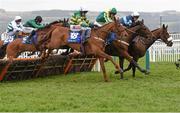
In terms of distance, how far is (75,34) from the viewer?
1542 centimetres

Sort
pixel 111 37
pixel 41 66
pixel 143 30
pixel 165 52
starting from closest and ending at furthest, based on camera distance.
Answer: pixel 111 37, pixel 143 30, pixel 41 66, pixel 165 52

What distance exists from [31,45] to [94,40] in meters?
2.16

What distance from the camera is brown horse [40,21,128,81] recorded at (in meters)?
15.3

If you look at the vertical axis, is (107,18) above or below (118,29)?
above

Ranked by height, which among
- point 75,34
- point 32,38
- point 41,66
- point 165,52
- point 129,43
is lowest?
point 165,52

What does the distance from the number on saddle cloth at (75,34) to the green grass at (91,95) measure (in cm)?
119

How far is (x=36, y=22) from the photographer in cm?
1739

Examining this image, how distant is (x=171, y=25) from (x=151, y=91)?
46072mm

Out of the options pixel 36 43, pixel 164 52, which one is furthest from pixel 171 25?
pixel 36 43

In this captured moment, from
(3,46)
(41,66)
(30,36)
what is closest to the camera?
(30,36)

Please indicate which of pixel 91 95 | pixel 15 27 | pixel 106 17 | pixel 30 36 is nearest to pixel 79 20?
pixel 106 17

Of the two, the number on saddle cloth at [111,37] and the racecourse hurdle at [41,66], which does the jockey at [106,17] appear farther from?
the racecourse hurdle at [41,66]

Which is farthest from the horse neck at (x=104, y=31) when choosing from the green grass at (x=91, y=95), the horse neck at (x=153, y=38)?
the horse neck at (x=153, y=38)

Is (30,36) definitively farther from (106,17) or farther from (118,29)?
(118,29)
